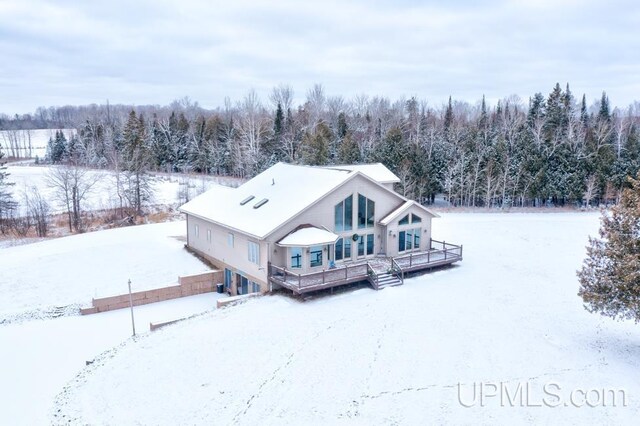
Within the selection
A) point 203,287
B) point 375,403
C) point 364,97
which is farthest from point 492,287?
point 364,97

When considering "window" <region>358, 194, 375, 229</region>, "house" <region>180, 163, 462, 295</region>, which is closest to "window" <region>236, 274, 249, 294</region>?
"house" <region>180, 163, 462, 295</region>

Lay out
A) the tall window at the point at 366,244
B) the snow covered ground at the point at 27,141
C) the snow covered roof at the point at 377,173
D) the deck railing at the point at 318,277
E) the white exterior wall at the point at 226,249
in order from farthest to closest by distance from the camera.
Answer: the snow covered ground at the point at 27,141, the snow covered roof at the point at 377,173, the tall window at the point at 366,244, the white exterior wall at the point at 226,249, the deck railing at the point at 318,277

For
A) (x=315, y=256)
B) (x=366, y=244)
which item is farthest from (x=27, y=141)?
(x=315, y=256)

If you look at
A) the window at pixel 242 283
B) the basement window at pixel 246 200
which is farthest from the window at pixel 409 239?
the window at pixel 242 283

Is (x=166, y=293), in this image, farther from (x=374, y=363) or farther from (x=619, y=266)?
(x=619, y=266)

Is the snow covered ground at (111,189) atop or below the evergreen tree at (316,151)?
below

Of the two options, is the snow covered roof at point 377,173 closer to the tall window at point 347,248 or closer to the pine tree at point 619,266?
the tall window at point 347,248

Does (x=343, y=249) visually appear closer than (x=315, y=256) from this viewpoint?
No

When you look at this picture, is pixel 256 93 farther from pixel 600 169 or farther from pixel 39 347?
pixel 39 347
